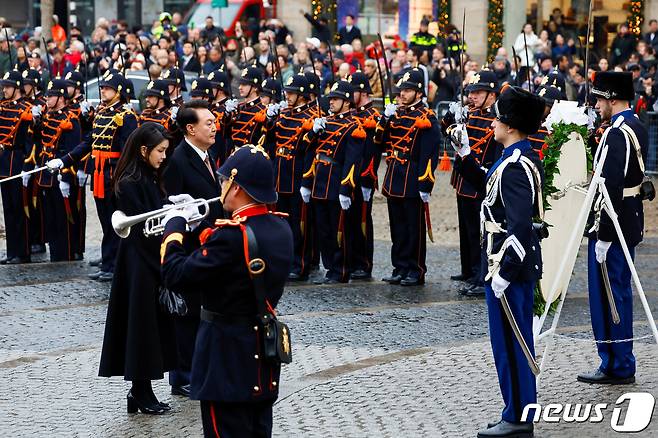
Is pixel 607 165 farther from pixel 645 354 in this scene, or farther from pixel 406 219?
pixel 406 219

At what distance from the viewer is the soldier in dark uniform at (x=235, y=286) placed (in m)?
6.39

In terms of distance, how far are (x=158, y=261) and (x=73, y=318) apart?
130 inches

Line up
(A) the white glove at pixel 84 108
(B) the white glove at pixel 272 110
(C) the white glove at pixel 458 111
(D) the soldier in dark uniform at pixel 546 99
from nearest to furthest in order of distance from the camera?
(C) the white glove at pixel 458 111 < (D) the soldier in dark uniform at pixel 546 99 < (B) the white glove at pixel 272 110 < (A) the white glove at pixel 84 108

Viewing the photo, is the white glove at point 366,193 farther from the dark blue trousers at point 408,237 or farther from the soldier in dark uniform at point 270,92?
the soldier in dark uniform at point 270,92

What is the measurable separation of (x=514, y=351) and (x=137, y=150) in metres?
2.64

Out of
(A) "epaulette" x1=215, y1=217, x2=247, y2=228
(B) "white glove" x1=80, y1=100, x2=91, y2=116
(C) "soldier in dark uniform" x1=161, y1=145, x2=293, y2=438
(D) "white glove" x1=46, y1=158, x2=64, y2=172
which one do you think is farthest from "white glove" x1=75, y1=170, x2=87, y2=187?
(A) "epaulette" x1=215, y1=217, x2=247, y2=228

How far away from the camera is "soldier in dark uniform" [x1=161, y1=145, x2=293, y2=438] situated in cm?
639

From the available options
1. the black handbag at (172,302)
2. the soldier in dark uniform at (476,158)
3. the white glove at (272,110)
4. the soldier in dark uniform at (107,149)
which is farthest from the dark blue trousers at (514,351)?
the white glove at (272,110)

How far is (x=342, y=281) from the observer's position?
1387 centimetres

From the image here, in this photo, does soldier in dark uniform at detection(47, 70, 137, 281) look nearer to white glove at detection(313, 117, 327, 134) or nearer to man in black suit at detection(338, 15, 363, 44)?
white glove at detection(313, 117, 327, 134)

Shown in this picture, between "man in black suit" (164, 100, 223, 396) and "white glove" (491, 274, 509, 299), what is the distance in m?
1.97

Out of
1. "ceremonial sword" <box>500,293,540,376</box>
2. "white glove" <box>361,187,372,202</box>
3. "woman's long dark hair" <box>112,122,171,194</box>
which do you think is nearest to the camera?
"ceremonial sword" <box>500,293,540,376</box>

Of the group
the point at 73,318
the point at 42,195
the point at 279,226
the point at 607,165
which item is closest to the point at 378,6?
the point at 42,195

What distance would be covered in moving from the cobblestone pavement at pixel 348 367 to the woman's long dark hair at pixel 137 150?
1410mm
